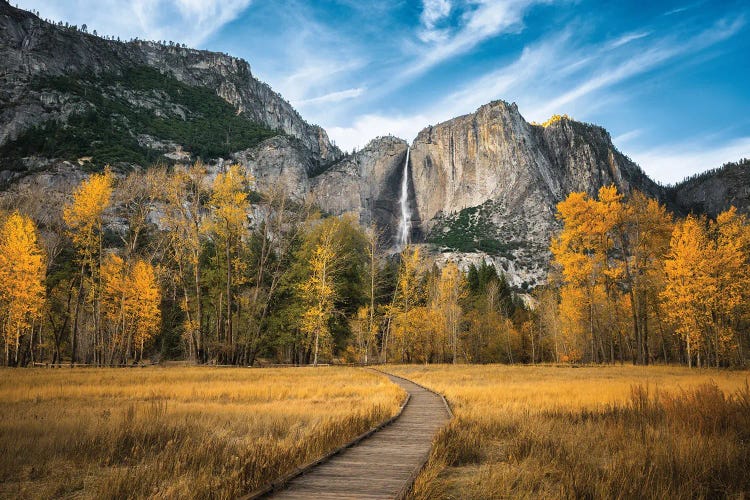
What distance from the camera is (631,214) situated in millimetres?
32125

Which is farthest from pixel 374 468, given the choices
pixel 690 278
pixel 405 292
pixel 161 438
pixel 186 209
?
pixel 405 292

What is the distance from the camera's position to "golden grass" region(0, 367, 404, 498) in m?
4.97

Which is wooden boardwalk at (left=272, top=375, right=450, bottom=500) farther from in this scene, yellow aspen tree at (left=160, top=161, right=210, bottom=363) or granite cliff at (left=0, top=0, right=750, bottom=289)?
granite cliff at (left=0, top=0, right=750, bottom=289)

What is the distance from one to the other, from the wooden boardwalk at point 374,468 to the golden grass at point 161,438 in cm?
41

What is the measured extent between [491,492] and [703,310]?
34858mm

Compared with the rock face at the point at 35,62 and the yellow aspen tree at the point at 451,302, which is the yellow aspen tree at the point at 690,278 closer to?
the yellow aspen tree at the point at 451,302

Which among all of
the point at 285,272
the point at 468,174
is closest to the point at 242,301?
the point at 285,272

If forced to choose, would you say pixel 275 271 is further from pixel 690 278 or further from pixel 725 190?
pixel 725 190

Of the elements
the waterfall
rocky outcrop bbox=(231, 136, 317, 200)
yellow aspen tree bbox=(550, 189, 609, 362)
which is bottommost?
yellow aspen tree bbox=(550, 189, 609, 362)

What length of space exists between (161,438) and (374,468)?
4401 mm

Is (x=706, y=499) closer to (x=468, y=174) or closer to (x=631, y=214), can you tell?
(x=631, y=214)

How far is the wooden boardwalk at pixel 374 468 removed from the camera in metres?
4.66

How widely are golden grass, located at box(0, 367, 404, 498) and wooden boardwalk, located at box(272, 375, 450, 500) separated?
0.41 m

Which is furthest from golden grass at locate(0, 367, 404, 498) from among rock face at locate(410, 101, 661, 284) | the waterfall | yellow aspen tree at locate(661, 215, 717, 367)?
the waterfall
